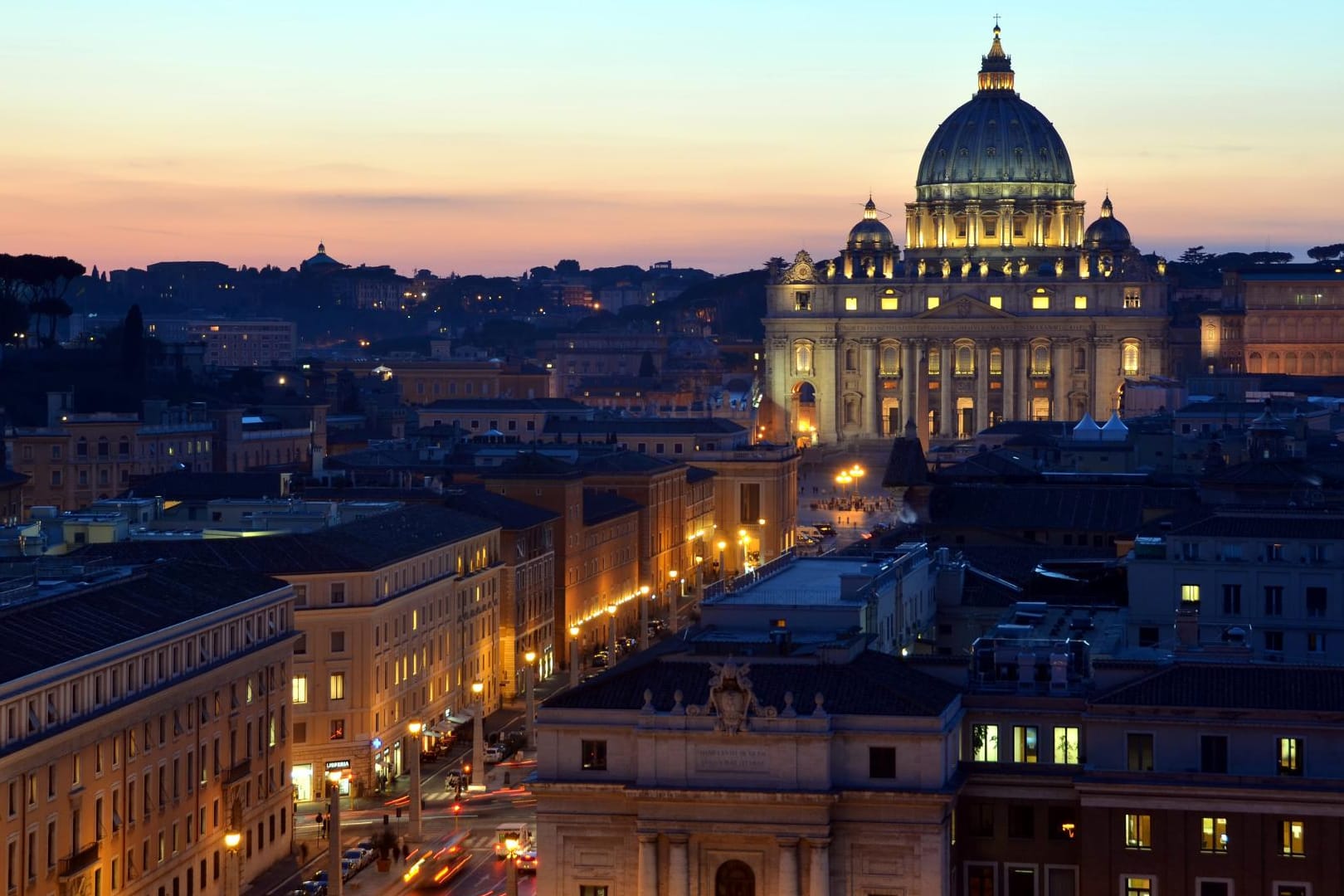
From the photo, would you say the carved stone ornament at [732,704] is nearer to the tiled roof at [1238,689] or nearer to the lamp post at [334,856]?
the tiled roof at [1238,689]

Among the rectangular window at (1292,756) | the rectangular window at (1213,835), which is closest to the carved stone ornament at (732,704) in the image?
the rectangular window at (1213,835)

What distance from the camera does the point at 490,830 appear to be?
64.4 metres

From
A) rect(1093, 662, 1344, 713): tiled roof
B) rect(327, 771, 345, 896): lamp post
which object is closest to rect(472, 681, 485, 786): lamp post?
rect(327, 771, 345, 896): lamp post

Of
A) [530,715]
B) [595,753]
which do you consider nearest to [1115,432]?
[530,715]

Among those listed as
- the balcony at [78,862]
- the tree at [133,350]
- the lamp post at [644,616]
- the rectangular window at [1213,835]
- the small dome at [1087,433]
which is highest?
the tree at [133,350]

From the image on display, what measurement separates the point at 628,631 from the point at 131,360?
61.8 meters

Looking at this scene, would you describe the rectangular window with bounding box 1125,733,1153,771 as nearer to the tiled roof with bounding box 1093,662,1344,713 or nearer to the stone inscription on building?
the tiled roof with bounding box 1093,662,1344,713

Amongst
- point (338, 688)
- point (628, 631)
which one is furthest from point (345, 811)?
point (628, 631)

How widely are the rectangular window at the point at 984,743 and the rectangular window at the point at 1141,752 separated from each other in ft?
7.93

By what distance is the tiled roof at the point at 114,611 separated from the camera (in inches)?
1940

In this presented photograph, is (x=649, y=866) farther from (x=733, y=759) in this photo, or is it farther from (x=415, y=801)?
A: (x=415, y=801)

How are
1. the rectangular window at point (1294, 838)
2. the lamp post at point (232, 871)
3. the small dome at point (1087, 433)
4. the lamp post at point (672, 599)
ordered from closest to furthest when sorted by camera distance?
the rectangular window at point (1294, 838) < the lamp post at point (232, 871) < the lamp post at point (672, 599) < the small dome at point (1087, 433)

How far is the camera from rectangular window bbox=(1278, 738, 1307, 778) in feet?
143

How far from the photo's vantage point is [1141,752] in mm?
44406
